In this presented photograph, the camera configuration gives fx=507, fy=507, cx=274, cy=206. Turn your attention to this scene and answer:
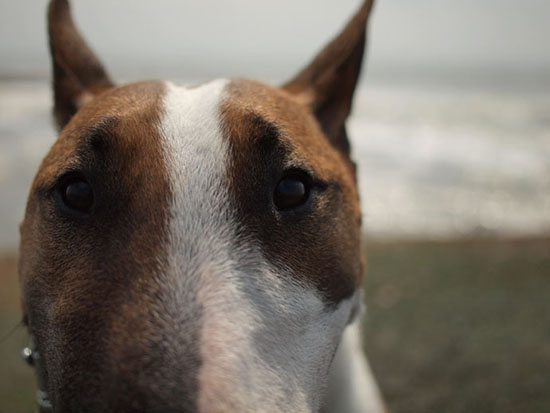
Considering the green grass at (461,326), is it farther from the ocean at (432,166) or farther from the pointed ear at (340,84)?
the pointed ear at (340,84)

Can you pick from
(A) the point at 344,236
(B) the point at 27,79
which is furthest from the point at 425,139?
(B) the point at 27,79

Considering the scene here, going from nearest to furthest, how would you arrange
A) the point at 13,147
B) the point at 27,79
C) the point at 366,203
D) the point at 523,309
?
the point at 523,309 → the point at 366,203 → the point at 13,147 → the point at 27,79

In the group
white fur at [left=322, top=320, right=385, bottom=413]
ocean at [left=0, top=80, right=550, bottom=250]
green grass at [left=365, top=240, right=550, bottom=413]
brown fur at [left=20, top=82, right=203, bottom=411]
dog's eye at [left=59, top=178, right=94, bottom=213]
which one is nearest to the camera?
brown fur at [left=20, top=82, right=203, bottom=411]

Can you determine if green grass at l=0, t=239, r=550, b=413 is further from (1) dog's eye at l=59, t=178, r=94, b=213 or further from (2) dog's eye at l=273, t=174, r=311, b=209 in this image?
(1) dog's eye at l=59, t=178, r=94, b=213

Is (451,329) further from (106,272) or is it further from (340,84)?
(106,272)

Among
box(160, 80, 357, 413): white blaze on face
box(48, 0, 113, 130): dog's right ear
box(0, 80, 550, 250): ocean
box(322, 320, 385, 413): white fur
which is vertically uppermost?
box(48, 0, 113, 130): dog's right ear

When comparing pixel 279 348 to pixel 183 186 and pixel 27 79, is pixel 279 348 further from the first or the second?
pixel 27 79

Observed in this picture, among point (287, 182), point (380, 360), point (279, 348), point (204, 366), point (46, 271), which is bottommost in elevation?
point (380, 360)

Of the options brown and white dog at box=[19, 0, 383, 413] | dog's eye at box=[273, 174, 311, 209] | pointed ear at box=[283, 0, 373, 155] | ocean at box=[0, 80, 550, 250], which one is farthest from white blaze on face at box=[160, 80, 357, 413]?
ocean at box=[0, 80, 550, 250]
